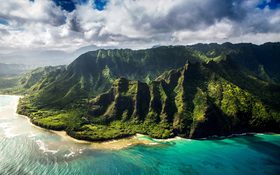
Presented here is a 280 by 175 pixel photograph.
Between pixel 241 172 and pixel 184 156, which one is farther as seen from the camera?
A: pixel 184 156

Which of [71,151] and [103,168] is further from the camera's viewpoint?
[71,151]

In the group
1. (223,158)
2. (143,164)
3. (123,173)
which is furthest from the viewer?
(223,158)

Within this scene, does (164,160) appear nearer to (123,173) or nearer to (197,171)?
(197,171)

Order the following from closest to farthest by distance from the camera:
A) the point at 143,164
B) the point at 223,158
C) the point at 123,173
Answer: the point at 123,173 → the point at 143,164 → the point at 223,158

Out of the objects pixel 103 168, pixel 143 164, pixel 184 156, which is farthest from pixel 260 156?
pixel 103 168

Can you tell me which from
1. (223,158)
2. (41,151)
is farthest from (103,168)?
(223,158)

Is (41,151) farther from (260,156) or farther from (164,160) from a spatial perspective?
(260,156)

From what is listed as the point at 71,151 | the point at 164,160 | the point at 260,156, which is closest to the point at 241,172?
the point at 260,156
